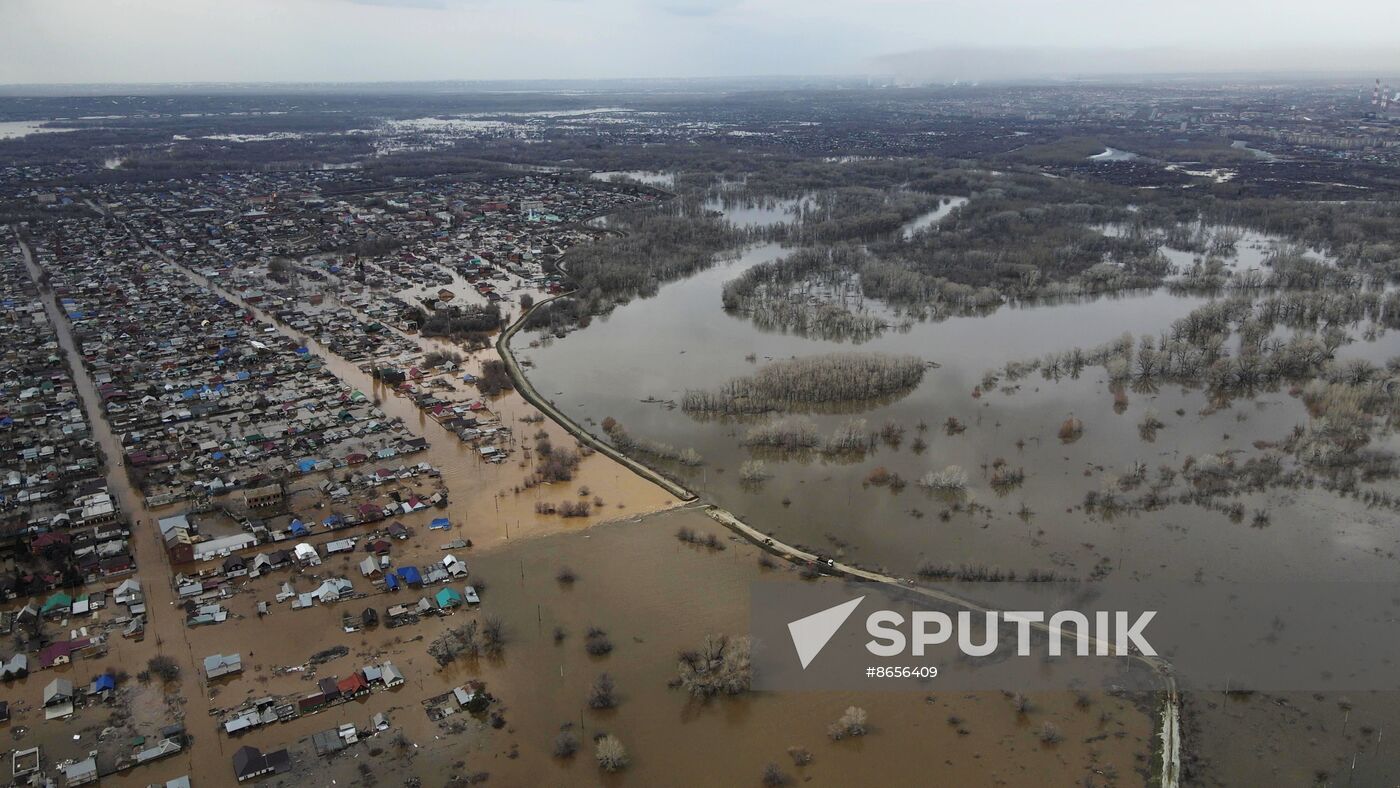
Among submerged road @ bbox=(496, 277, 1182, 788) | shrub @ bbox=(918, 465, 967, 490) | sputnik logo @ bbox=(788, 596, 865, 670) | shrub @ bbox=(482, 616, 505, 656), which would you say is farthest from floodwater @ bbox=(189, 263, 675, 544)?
shrub @ bbox=(918, 465, 967, 490)

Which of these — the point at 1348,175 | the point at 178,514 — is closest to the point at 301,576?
the point at 178,514

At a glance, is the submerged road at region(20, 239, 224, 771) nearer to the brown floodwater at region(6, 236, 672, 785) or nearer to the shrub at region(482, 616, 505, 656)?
the brown floodwater at region(6, 236, 672, 785)

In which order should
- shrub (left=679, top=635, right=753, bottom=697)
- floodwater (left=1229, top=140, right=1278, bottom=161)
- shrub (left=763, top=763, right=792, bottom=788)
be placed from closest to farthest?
shrub (left=763, top=763, right=792, bottom=788) < shrub (left=679, top=635, right=753, bottom=697) < floodwater (left=1229, top=140, right=1278, bottom=161)

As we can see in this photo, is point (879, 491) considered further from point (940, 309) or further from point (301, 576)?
point (940, 309)

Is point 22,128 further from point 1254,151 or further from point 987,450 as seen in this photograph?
point 1254,151

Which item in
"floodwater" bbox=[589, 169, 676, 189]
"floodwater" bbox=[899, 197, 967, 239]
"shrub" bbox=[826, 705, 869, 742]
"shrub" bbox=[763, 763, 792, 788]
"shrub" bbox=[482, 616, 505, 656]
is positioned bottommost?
"shrub" bbox=[763, 763, 792, 788]

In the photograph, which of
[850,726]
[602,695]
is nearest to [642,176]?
[602,695]

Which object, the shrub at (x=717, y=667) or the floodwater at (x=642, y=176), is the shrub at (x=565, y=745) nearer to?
the shrub at (x=717, y=667)

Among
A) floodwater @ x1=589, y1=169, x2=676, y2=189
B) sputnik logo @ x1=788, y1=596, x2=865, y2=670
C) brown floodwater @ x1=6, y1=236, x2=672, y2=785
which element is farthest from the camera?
floodwater @ x1=589, y1=169, x2=676, y2=189
